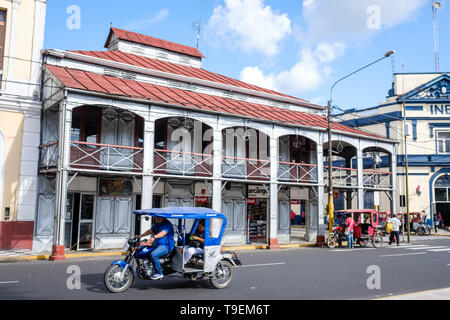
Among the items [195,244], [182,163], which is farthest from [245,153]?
[195,244]

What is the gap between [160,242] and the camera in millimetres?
9305

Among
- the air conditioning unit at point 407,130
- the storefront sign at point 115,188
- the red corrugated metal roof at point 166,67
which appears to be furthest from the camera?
the air conditioning unit at point 407,130

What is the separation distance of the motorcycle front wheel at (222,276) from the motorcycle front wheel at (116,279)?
188cm

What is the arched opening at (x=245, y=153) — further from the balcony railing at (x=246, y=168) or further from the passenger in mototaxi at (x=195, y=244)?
the passenger in mototaxi at (x=195, y=244)

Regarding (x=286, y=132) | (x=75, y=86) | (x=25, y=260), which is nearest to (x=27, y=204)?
(x=25, y=260)

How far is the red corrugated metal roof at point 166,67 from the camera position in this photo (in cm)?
2194

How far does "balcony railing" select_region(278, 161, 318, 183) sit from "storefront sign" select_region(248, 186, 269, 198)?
131 cm

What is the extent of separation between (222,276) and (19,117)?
1264cm

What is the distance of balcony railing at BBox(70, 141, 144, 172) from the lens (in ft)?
56.2

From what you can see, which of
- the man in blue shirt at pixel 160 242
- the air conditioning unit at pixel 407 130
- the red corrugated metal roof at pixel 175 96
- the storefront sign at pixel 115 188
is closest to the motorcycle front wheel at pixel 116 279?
the man in blue shirt at pixel 160 242

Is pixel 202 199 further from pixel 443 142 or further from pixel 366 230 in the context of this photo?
pixel 443 142

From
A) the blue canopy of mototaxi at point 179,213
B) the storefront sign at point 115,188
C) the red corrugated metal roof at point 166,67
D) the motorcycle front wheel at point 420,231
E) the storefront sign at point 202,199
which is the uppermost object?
the red corrugated metal roof at point 166,67

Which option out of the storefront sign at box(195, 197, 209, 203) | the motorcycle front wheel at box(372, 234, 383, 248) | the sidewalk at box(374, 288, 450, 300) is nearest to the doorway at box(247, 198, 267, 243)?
the storefront sign at box(195, 197, 209, 203)

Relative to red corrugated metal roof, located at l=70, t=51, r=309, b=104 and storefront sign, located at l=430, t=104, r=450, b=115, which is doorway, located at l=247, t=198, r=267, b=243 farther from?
storefront sign, located at l=430, t=104, r=450, b=115
